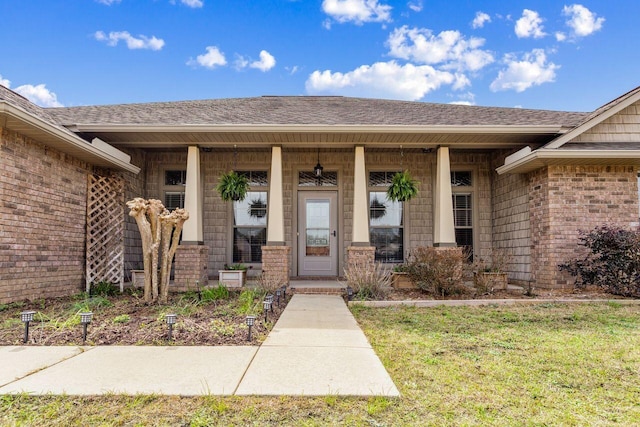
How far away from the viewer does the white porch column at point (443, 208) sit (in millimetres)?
8133

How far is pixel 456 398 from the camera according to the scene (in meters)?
2.56

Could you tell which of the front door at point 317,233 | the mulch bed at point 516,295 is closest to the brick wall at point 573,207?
the mulch bed at point 516,295

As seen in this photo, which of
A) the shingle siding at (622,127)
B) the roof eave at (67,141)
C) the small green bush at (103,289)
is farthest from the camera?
the shingle siding at (622,127)

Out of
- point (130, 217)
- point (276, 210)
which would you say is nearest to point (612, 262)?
point (276, 210)

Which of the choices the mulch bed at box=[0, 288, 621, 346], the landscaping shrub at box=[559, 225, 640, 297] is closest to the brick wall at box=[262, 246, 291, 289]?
the mulch bed at box=[0, 288, 621, 346]

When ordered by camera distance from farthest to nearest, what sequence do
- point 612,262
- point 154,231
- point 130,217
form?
point 130,217 < point 612,262 < point 154,231

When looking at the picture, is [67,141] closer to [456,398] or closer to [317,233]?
[317,233]

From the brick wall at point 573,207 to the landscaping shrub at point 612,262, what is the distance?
0.31 metres

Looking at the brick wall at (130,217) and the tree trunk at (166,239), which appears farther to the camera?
the brick wall at (130,217)

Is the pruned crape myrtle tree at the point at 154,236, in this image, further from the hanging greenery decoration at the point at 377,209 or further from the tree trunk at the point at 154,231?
the hanging greenery decoration at the point at 377,209

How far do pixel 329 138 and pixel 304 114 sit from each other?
1.12m

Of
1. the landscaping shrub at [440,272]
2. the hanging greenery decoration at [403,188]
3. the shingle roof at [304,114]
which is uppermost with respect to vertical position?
the shingle roof at [304,114]

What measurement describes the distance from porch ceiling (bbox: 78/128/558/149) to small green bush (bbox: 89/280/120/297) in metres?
2.86

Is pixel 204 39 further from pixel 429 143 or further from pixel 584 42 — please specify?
pixel 584 42
